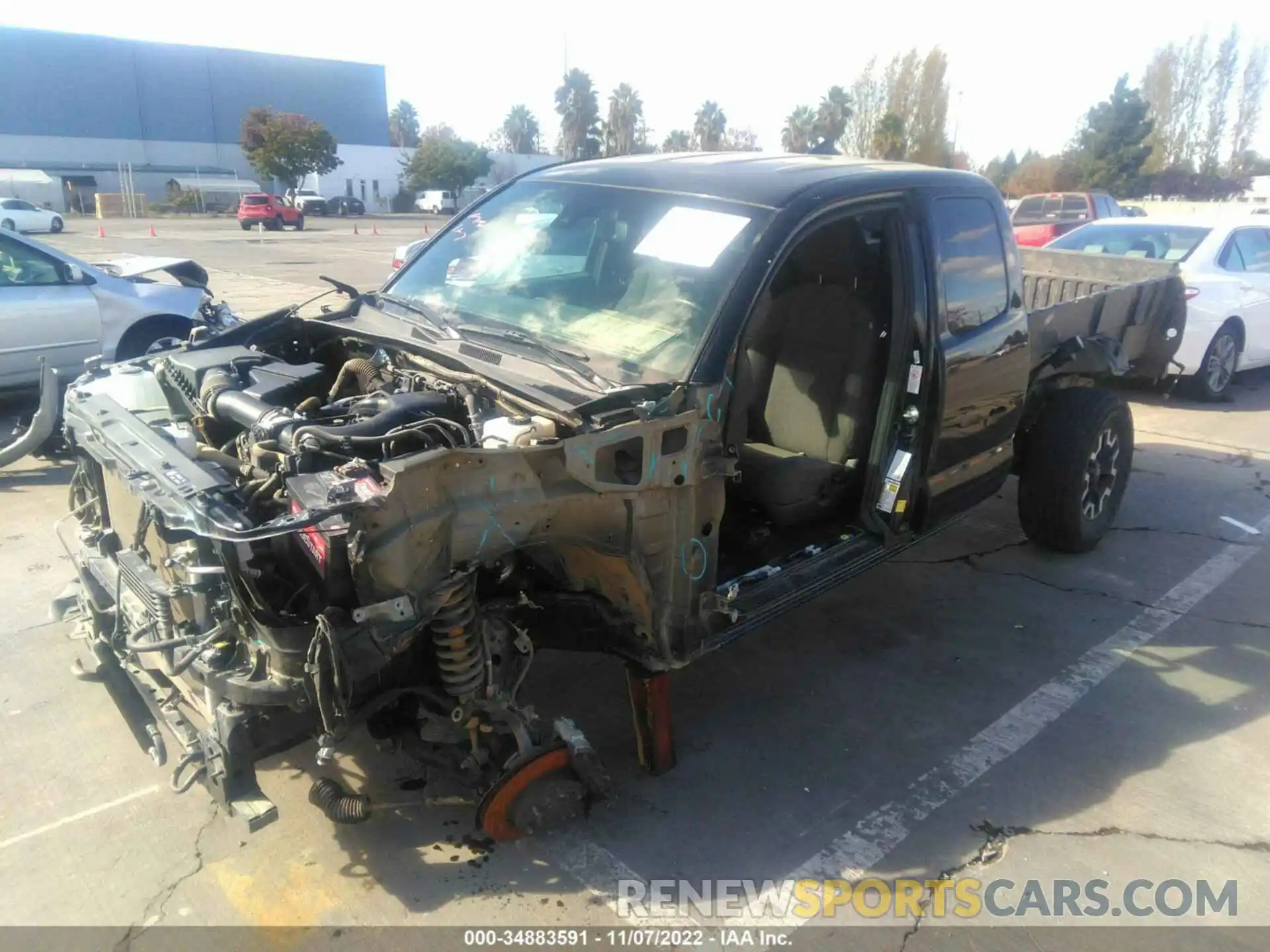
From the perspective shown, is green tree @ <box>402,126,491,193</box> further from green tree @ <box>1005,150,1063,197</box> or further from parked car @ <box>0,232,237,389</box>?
parked car @ <box>0,232,237,389</box>

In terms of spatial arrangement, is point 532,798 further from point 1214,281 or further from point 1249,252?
point 1249,252

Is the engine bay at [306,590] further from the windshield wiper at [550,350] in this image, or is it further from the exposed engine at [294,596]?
the windshield wiper at [550,350]

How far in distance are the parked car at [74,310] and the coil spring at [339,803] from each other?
15.2ft

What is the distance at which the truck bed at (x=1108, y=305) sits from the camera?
4992mm

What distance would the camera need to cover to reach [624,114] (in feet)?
307

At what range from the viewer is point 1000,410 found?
174 inches

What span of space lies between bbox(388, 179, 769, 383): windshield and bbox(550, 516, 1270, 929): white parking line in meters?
1.57

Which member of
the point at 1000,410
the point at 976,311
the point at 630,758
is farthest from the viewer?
the point at 1000,410

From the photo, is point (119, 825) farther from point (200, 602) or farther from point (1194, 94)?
point (1194, 94)

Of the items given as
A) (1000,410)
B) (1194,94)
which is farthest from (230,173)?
(1000,410)

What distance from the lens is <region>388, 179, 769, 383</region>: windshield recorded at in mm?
3203

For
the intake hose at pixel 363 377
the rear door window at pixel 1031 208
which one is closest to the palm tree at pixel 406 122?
the rear door window at pixel 1031 208

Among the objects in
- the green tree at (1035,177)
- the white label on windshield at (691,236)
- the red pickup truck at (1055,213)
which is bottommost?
the white label on windshield at (691,236)

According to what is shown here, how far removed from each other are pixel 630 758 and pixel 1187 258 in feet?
25.5
